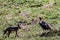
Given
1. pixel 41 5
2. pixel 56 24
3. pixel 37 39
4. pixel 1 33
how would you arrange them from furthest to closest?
pixel 41 5
pixel 56 24
pixel 1 33
pixel 37 39

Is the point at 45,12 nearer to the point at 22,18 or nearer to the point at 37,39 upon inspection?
the point at 22,18

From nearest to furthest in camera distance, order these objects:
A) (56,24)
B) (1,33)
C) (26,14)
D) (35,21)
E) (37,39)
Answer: (37,39) → (1,33) → (56,24) → (35,21) → (26,14)

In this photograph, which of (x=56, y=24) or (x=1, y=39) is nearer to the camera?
(x=1, y=39)

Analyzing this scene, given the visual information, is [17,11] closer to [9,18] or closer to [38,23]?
[9,18]

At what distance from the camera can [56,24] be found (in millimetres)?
12516

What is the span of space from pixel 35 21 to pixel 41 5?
3.39m

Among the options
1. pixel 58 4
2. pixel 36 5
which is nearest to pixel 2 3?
pixel 36 5

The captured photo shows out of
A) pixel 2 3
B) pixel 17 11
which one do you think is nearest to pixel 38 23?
pixel 17 11

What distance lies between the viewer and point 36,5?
16.6 metres

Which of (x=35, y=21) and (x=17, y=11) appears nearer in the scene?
(x=35, y=21)

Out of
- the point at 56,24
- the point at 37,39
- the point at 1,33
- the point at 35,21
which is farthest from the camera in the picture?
the point at 35,21

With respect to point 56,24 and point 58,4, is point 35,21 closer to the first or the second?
point 56,24

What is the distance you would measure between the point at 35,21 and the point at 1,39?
9.22 feet

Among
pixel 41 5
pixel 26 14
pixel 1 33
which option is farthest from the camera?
pixel 41 5
